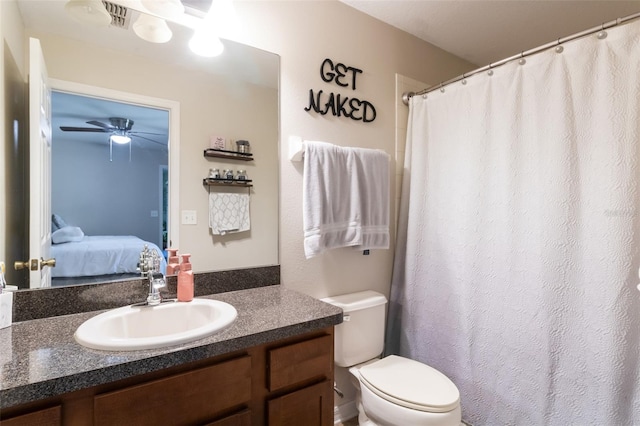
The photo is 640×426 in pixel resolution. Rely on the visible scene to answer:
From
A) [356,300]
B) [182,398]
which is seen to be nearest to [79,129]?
[182,398]

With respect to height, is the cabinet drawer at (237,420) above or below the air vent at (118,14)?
below

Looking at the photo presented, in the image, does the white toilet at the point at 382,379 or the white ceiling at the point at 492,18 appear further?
the white ceiling at the point at 492,18

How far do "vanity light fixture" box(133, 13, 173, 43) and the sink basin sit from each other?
3.35ft

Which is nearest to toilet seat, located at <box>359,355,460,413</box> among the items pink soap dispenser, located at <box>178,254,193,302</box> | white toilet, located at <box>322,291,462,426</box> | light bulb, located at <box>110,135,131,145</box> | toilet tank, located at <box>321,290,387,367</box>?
white toilet, located at <box>322,291,462,426</box>

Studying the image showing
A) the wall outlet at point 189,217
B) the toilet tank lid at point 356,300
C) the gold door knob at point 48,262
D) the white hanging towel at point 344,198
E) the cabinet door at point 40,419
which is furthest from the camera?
the toilet tank lid at point 356,300

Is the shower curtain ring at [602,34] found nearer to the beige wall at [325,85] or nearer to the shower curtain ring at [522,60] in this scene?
the shower curtain ring at [522,60]

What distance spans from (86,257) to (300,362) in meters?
0.85

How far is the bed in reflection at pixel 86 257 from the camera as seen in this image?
3.70 ft

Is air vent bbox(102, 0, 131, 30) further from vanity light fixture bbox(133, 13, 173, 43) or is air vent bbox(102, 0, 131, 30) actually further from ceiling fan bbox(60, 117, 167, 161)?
ceiling fan bbox(60, 117, 167, 161)

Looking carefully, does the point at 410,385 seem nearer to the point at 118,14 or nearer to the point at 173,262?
the point at 173,262

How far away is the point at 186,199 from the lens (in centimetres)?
137

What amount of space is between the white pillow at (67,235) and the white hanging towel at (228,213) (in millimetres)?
466

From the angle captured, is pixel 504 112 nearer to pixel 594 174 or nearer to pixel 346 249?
pixel 594 174

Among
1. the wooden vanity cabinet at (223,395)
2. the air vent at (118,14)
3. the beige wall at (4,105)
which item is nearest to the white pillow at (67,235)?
the beige wall at (4,105)
